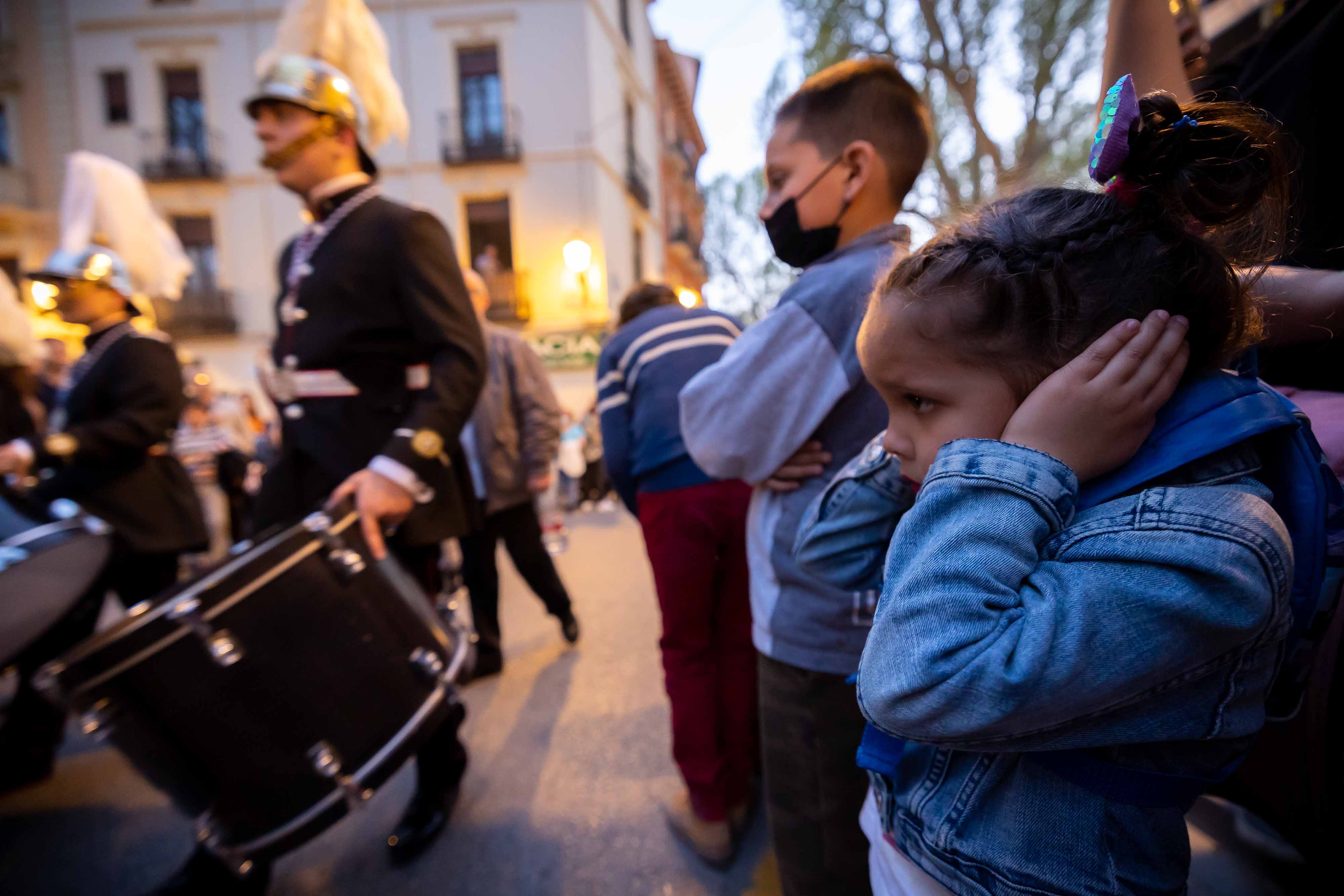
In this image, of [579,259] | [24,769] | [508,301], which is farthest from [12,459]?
[508,301]

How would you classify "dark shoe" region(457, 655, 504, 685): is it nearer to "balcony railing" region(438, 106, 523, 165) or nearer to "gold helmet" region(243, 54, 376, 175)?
"gold helmet" region(243, 54, 376, 175)

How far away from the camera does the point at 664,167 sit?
21125 millimetres

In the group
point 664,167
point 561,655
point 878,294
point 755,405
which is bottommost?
point 561,655

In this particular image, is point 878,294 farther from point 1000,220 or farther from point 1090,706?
point 1090,706

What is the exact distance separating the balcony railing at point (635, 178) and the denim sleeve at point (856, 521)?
16.6 metres

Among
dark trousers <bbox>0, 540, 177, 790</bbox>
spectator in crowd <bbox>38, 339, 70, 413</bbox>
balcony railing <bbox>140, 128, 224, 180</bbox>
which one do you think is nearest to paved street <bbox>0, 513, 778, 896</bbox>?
dark trousers <bbox>0, 540, 177, 790</bbox>

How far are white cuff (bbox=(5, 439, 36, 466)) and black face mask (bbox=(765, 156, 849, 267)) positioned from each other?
2.99 metres

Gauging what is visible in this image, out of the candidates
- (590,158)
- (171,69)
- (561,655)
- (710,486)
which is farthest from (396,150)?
(710,486)

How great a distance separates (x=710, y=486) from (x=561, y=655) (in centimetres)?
179

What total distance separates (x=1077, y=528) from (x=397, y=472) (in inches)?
58.0

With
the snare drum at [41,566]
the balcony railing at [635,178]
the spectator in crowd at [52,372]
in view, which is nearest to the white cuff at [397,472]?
the snare drum at [41,566]

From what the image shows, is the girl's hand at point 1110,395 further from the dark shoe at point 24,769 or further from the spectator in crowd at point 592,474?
the spectator in crowd at point 592,474

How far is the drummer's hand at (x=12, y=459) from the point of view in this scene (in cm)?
247

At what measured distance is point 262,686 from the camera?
4.33ft
